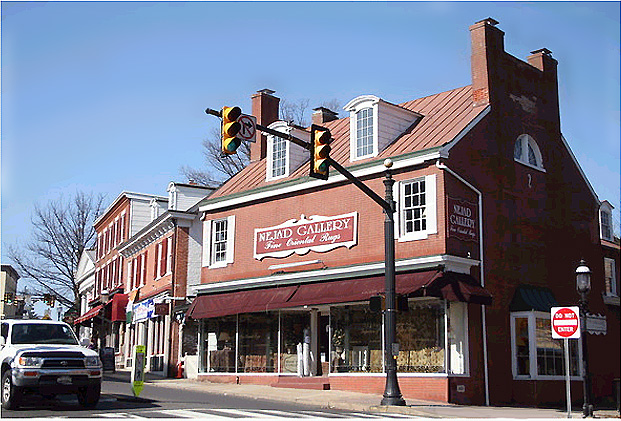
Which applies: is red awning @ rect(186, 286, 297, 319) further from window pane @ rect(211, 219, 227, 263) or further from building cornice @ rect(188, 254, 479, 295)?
window pane @ rect(211, 219, 227, 263)

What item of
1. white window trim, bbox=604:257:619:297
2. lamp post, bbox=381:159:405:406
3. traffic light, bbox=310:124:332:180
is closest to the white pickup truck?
traffic light, bbox=310:124:332:180

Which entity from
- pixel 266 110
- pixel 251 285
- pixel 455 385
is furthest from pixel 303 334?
pixel 266 110

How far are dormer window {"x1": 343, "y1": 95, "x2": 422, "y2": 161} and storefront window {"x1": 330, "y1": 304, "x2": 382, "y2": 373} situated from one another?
16.5 ft

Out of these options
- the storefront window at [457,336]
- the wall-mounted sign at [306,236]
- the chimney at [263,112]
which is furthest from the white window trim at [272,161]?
the storefront window at [457,336]

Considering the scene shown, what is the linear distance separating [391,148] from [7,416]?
1438 cm

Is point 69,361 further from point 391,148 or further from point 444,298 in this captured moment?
point 391,148

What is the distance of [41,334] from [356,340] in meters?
10.3

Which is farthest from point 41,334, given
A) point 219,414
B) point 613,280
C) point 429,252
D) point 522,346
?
point 613,280

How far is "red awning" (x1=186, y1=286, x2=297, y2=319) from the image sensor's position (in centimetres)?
2520

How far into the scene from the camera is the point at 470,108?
24.2 metres

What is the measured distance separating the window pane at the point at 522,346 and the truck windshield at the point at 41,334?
43.7 ft

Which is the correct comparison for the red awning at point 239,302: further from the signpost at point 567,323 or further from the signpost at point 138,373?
the signpost at point 567,323

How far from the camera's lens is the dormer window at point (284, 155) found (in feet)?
90.5

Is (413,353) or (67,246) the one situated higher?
(67,246)
